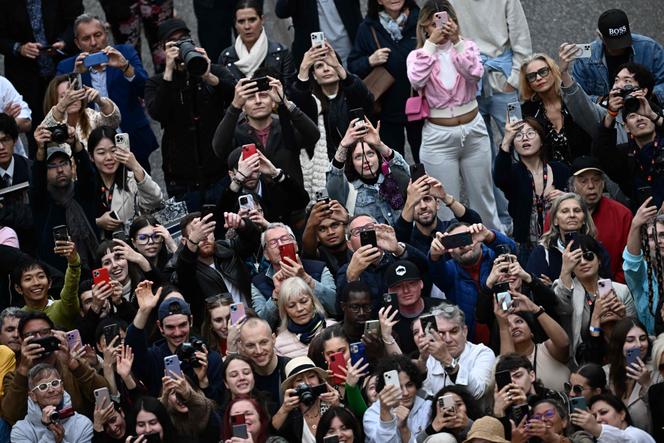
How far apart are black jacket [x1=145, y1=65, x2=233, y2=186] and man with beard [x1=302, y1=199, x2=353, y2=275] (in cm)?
131

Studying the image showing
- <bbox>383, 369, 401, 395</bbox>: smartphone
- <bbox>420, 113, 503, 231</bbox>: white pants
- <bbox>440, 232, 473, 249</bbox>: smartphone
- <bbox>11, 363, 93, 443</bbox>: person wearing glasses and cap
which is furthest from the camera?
<bbox>420, 113, 503, 231</bbox>: white pants

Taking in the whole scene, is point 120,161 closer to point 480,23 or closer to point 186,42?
point 186,42

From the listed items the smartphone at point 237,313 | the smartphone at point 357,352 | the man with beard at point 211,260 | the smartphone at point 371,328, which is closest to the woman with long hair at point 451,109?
the man with beard at point 211,260

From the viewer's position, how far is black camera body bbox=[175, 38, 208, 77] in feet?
52.6

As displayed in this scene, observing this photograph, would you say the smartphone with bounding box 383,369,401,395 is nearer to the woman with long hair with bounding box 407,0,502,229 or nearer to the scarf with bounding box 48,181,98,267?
the scarf with bounding box 48,181,98,267

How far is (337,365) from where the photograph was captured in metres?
14.2

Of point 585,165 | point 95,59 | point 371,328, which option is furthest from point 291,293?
point 95,59

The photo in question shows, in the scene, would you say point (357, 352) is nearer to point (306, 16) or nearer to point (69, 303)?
point (69, 303)

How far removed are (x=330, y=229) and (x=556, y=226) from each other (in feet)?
5.03

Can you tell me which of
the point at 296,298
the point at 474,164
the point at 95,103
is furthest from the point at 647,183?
the point at 95,103

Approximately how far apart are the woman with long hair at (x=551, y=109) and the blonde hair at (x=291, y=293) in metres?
2.48

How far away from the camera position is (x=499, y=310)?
14.4 m

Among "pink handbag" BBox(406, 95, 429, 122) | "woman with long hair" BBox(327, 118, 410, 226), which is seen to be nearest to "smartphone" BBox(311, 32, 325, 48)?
"woman with long hair" BBox(327, 118, 410, 226)

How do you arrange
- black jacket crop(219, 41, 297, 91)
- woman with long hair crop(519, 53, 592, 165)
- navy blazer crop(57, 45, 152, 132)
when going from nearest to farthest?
woman with long hair crop(519, 53, 592, 165) → black jacket crop(219, 41, 297, 91) → navy blazer crop(57, 45, 152, 132)
